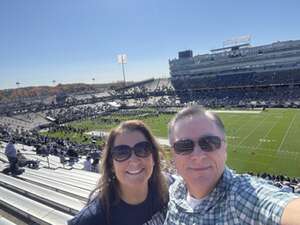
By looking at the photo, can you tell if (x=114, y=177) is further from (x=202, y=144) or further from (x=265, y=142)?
(x=265, y=142)

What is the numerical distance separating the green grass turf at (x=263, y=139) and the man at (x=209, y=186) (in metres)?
14.3

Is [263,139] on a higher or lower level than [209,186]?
lower

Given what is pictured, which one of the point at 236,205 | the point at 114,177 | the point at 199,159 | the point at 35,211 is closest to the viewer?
the point at 236,205

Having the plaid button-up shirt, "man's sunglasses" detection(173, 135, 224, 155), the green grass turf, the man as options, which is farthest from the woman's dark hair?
the green grass turf

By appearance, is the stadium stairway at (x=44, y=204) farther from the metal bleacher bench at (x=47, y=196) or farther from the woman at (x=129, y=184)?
the woman at (x=129, y=184)

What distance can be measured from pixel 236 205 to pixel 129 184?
4.09 feet

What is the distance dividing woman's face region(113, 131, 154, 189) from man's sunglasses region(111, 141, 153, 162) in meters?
0.02

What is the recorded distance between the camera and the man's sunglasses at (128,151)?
2.98 metres

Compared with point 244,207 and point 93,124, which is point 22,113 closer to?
point 93,124

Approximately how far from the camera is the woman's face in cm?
294

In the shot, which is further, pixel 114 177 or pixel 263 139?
pixel 263 139

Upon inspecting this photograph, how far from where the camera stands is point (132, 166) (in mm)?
2973

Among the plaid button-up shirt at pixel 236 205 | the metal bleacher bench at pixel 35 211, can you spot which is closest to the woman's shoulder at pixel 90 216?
the plaid button-up shirt at pixel 236 205

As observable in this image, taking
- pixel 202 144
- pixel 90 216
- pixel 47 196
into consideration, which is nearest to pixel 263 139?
pixel 47 196
